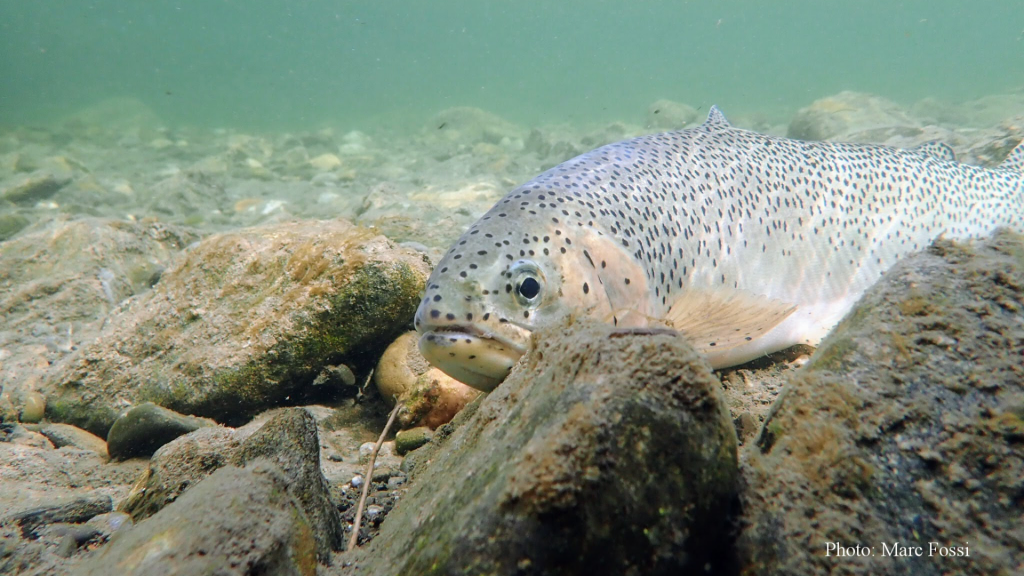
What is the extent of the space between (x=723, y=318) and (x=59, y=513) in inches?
133

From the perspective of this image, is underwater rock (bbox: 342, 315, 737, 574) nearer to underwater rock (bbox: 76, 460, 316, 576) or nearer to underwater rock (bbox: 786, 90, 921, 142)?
underwater rock (bbox: 76, 460, 316, 576)

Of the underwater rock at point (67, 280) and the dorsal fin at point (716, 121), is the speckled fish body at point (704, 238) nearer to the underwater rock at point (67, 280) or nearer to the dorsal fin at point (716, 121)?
the dorsal fin at point (716, 121)

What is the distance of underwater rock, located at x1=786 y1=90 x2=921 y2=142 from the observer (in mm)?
10508

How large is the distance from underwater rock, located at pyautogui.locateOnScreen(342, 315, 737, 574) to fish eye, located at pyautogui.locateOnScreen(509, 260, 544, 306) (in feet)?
3.81

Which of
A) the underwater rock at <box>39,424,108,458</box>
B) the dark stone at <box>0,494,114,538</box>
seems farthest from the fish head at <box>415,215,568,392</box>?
the underwater rock at <box>39,424,108,458</box>

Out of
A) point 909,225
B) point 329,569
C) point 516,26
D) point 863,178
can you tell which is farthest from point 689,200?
point 516,26

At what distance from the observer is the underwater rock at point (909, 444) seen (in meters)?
1.00

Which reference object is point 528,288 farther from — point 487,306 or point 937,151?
point 937,151

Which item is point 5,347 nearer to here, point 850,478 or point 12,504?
point 12,504

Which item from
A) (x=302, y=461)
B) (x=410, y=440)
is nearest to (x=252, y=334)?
(x=410, y=440)

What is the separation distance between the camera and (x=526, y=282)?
2.37 meters

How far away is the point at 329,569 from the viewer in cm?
145

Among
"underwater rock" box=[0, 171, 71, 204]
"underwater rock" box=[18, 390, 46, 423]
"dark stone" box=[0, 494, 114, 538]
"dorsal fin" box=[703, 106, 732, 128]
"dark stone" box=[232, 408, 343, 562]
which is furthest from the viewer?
"underwater rock" box=[0, 171, 71, 204]

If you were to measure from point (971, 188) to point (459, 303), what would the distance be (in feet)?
19.1
